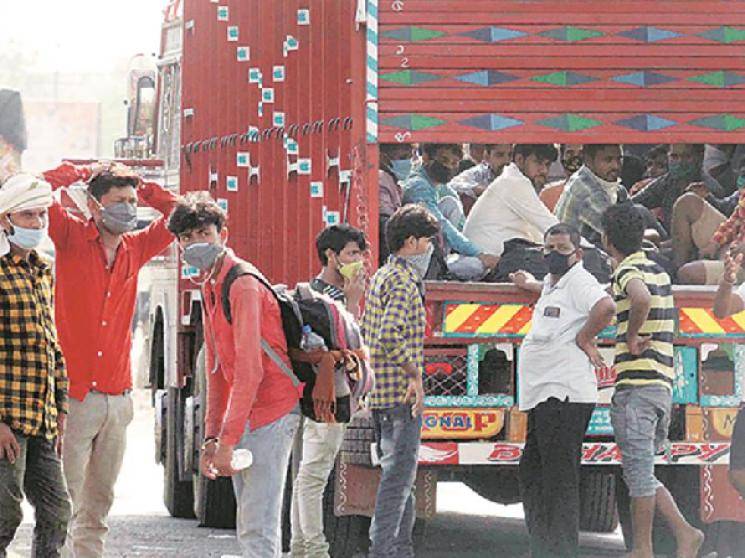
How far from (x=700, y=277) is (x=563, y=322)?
1156 millimetres

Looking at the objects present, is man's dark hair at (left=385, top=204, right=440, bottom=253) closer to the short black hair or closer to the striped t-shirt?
Result: the striped t-shirt

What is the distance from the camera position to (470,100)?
35.5 ft

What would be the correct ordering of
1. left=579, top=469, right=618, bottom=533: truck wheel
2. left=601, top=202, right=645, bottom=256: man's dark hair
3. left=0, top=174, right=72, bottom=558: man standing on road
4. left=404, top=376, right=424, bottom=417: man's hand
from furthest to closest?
left=579, top=469, right=618, bottom=533: truck wheel, left=601, top=202, right=645, bottom=256: man's dark hair, left=404, top=376, right=424, bottom=417: man's hand, left=0, top=174, right=72, bottom=558: man standing on road

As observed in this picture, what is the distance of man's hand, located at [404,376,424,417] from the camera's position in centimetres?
1011

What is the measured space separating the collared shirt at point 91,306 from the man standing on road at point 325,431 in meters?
1.29

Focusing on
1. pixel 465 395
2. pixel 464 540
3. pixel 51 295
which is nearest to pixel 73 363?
pixel 51 295

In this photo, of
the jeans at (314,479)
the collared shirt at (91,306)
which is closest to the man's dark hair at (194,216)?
the collared shirt at (91,306)

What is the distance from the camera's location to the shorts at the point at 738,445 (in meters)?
10.1

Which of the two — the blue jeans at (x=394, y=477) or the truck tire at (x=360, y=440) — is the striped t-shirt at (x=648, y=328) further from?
the truck tire at (x=360, y=440)

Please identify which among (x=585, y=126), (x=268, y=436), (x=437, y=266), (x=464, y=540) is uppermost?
(x=585, y=126)

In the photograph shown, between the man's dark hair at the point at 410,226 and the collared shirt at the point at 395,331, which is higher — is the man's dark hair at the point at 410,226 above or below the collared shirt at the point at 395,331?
above

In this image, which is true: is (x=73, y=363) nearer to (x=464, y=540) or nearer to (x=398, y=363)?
→ (x=398, y=363)

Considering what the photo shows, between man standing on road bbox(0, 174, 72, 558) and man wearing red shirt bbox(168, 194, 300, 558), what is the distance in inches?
23.9

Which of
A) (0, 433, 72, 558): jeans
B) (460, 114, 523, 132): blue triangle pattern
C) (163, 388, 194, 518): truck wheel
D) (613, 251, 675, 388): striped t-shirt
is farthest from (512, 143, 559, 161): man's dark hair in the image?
(0, 433, 72, 558): jeans
